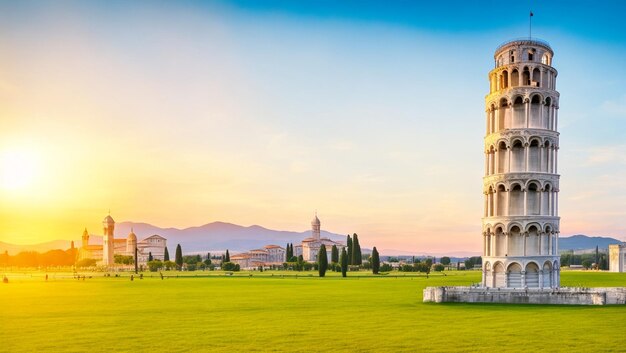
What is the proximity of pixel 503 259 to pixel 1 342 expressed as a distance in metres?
40.3

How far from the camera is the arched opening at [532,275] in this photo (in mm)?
52969

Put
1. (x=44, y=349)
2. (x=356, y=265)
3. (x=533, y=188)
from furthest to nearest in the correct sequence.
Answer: (x=356, y=265), (x=533, y=188), (x=44, y=349)

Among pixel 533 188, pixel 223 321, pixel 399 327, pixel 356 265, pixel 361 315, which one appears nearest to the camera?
pixel 399 327

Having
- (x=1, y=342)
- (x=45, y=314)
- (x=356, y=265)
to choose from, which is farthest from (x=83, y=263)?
(x=1, y=342)

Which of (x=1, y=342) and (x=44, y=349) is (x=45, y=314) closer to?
(x=1, y=342)

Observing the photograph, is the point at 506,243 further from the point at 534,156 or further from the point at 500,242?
the point at 534,156

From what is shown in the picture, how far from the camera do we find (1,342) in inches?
1038

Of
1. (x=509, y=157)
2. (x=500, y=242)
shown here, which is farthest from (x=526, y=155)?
(x=500, y=242)

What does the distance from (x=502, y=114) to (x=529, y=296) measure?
1801cm

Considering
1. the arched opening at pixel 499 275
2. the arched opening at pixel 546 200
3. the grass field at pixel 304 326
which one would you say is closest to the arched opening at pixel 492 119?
the arched opening at pixel 546 200

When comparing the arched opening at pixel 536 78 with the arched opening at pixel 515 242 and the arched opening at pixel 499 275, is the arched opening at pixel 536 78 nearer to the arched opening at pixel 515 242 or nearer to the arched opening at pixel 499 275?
the arched opening at pixel 515 242

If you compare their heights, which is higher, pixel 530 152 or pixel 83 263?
pixel 530 152

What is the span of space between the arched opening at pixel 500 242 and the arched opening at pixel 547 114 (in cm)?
980

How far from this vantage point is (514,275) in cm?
5334
